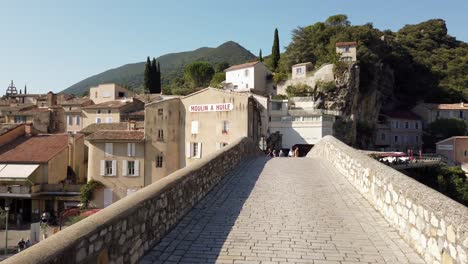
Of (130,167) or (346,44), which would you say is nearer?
(130,167)

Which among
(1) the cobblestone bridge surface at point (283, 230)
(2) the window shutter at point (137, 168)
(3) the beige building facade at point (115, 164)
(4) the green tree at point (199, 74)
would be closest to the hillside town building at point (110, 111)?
(3) the beige building facade at point (115, 164)

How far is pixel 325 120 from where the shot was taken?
44.8 metres

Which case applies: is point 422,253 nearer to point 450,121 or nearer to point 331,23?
point 450,121

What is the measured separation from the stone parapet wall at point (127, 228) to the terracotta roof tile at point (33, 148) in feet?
108

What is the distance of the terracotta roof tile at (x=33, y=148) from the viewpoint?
36.5m

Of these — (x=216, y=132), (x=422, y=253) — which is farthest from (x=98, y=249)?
(x=216, y=132)

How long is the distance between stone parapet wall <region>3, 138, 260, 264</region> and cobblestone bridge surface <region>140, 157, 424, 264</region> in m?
0.27

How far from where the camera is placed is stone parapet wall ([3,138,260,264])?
11.9 feet

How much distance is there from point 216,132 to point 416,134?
4912 centimetres

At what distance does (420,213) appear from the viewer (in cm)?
549

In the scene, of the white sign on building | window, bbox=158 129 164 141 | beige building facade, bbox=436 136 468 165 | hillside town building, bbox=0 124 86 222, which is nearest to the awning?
hillside town building, bbox=0 124 86 222

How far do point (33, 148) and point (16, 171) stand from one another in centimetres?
369

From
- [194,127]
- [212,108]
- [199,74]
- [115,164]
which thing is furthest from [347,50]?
[115,164]

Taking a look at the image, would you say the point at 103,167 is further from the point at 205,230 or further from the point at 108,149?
the point at 205,230
